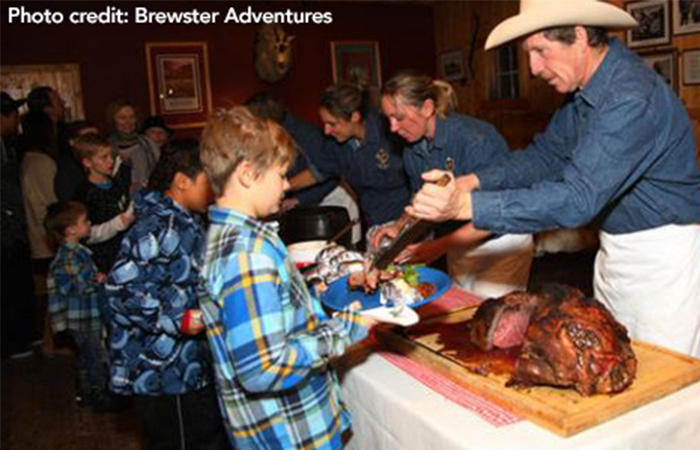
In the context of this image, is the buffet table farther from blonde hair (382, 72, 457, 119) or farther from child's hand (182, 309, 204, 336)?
blonde hair (382, 72, 457, 119)

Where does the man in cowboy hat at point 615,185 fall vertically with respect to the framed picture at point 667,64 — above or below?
below

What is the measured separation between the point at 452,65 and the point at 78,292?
6.04 metres

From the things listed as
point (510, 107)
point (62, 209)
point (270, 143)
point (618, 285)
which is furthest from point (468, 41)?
point (270, 143)

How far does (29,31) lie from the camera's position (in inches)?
233

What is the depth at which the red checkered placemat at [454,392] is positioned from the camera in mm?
1299

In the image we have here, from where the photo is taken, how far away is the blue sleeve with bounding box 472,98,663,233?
4.93 ft

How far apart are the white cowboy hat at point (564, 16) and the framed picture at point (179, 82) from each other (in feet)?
17.8

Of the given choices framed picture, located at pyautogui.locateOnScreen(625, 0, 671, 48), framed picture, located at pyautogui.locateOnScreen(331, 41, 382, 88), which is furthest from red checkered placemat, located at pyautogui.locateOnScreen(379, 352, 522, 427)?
framed picture, located at pyautogui.locateOnScreen(331, 41, 382, 88)

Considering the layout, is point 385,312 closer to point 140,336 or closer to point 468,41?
point 140,336

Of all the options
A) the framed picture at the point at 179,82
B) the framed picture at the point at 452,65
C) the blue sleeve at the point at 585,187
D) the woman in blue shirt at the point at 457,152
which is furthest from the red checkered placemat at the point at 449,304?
the framed picture at the point at 452,65

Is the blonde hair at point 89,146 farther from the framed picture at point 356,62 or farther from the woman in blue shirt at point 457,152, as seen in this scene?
the framed picture at point 356,62

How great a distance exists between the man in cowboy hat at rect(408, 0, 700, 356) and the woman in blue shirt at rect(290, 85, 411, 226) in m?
1.28

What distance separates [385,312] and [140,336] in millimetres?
888

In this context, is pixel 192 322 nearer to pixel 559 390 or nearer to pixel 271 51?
pixel 559 390
